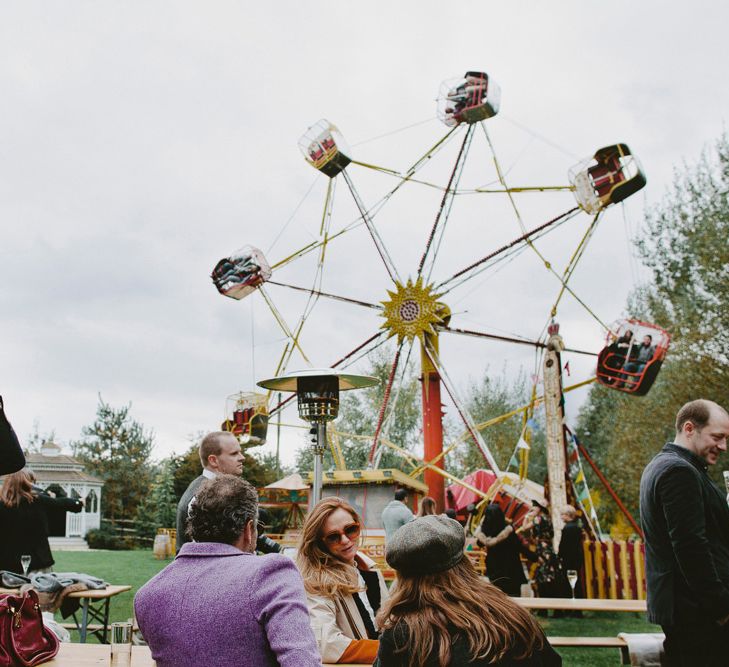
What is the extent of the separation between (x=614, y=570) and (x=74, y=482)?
2967 cm

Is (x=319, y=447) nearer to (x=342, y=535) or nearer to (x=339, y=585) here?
(x=342, y=535)

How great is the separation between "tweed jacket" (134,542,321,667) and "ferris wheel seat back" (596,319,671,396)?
12178 millimetres

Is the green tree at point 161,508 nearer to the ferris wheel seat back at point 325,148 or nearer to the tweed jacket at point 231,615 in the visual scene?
the ferris wheel seat back at point 325,148

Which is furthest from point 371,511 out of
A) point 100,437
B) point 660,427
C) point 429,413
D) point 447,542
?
point 100,437

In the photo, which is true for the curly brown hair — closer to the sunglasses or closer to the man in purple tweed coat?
the man in purple tweed coat

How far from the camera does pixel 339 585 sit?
301 centimetres

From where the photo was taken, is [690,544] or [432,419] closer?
[690,544]

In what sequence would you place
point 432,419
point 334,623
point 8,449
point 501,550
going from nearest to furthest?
point 8,449
point 334,623
point 501,550
point 432,419

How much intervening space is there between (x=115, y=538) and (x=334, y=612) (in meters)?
29.2

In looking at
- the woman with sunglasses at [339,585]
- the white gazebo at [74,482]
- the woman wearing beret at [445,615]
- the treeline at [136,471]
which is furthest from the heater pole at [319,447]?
the white gazebo at [74,482]

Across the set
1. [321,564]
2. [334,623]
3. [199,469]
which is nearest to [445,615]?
[334,623]

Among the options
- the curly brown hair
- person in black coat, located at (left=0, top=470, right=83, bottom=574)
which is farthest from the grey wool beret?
person in black coat, located at (left=0, top=470, right=83, bottom=574)

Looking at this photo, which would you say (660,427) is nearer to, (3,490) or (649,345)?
(649,345)

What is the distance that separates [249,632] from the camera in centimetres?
215
